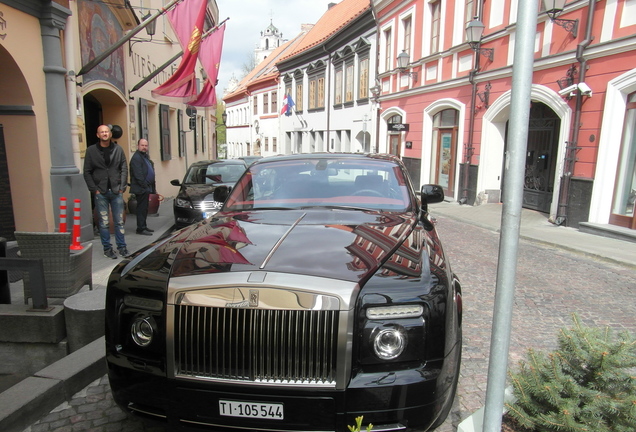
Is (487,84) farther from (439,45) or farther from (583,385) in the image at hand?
(583,385)

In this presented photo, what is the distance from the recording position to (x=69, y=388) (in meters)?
3.26

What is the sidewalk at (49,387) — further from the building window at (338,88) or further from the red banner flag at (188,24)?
the building window at (338,88)

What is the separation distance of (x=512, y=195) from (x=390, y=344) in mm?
889

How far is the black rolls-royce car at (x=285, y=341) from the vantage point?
2131 millimetres

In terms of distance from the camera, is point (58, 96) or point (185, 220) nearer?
point (58, 96)

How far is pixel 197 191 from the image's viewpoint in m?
9.53

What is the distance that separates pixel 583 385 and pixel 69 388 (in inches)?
130

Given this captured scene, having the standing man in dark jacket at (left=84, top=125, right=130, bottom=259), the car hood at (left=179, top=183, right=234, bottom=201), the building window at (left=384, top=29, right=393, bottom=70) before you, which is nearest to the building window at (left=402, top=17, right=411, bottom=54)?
Answer: the building window at (left=384, top=29, right=393, bottom=70)

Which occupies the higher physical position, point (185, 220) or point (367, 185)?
point (367, 185)

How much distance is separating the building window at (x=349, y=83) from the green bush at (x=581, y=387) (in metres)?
26.8

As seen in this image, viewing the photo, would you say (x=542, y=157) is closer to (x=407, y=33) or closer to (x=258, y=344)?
(x=407, y=33)

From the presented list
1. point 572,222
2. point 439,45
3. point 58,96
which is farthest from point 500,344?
point 439,45

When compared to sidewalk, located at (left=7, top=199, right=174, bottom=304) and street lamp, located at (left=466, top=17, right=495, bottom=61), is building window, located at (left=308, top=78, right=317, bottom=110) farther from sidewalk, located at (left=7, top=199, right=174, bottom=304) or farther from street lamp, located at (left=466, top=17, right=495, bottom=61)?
sidewalk, located at (left=7, top=199, right=174, bottom=304)

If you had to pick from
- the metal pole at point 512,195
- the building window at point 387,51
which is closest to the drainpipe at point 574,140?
the metal pole at point 512,195
